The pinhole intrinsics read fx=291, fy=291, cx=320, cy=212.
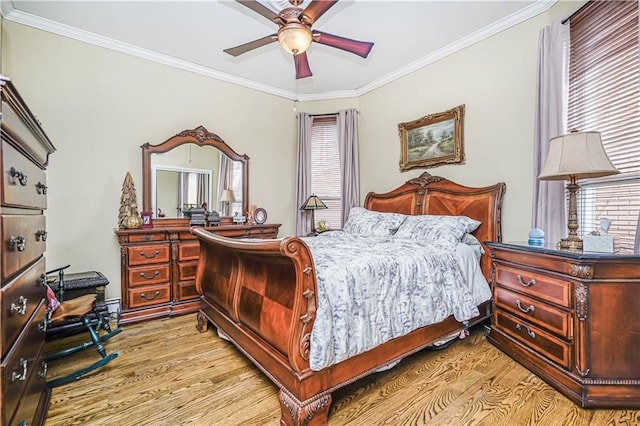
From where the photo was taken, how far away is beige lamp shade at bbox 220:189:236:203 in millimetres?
3942

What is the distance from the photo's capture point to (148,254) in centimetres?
297

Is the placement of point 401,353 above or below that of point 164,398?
above

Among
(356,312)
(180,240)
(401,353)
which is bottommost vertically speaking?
(401,353)

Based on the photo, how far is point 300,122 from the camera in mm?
4566

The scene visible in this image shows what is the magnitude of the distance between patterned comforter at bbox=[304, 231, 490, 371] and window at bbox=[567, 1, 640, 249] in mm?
1070

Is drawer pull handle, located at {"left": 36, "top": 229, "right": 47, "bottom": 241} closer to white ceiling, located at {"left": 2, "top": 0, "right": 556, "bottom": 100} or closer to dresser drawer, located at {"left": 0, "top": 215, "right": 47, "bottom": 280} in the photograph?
dresser drawer, located at {"left": 0, "top": 215, "right": 47, "bottom": 280}

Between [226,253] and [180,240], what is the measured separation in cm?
127

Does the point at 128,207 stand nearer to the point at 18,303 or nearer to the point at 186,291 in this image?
the point at 186,291

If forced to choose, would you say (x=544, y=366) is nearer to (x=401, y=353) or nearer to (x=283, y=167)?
(x=401, y=353)

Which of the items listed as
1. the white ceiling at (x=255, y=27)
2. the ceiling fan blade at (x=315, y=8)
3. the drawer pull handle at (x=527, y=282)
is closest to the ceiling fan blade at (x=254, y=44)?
the ceiling fan blade at (x=315, y=8)

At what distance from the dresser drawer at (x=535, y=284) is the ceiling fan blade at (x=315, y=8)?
2249 mm

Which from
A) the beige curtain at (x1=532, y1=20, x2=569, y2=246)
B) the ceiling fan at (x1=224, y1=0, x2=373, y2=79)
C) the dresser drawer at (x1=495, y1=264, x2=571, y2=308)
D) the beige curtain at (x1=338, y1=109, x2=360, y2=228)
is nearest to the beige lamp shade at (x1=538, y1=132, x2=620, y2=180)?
the beige curtain at (x1=532, y1=20, x2=569, y2=246)

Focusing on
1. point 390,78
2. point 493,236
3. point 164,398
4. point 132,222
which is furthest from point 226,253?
point 390,78

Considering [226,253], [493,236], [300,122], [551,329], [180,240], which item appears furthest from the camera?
[300,122]
